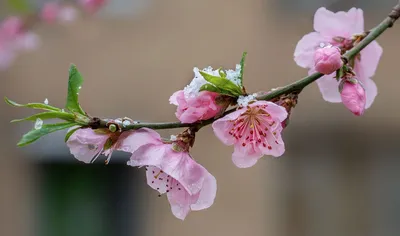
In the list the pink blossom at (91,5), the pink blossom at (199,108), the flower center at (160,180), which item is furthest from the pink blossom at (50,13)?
the pink blossom at (199,108)

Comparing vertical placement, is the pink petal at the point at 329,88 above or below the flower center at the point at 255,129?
above

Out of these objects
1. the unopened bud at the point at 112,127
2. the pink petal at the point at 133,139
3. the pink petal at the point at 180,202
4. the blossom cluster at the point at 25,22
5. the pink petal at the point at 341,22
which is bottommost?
the pink petal at the point at 180,202

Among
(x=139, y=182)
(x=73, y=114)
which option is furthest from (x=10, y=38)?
(x=139, y=182)

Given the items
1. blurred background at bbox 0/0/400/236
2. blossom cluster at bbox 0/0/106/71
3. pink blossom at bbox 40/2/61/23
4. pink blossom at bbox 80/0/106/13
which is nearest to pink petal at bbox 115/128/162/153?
blossom cluster at bbox 0/0/106/71

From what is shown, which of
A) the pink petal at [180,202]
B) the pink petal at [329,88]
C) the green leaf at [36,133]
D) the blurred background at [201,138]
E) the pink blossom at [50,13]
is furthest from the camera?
the blurred background at [201,138]

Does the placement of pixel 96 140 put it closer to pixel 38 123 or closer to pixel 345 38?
pixel 38 123

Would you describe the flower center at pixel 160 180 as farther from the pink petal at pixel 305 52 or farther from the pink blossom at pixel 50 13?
the pink blossom at pixel 50 13

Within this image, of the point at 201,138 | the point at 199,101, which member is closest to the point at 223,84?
the point at 199,101
